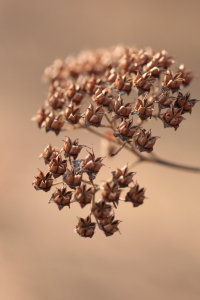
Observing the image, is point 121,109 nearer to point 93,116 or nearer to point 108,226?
point 93,116

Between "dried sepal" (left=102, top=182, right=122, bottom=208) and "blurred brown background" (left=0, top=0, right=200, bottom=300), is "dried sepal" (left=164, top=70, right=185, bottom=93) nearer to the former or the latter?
"dried sepal" (left=102, top=182, right=122, bottom=208)

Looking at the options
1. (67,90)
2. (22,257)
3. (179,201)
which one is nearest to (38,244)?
(22,257)

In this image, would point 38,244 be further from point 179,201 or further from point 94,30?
point 94,30

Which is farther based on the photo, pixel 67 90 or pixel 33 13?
pixel 33 13

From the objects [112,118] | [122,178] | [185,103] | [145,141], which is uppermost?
[185,103]

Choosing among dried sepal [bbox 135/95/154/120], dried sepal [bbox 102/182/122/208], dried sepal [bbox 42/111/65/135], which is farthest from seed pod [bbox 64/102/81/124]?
dried sepal [bbox 102/182/122/208]

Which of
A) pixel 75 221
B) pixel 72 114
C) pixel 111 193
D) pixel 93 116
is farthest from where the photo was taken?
pixel 75 221

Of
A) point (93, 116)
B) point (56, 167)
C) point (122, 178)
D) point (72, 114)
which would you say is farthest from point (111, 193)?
point (72, 114)

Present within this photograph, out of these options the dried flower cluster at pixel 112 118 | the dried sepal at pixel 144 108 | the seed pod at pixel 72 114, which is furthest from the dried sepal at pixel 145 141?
the seed pod at pixel 72 114
